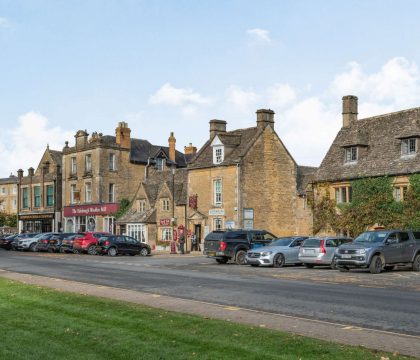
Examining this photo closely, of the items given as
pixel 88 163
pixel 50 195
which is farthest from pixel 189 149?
pixel 50 195

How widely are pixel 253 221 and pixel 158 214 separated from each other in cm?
1147

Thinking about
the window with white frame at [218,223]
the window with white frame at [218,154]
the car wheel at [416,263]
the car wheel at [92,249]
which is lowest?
the car wheel at [416,263]

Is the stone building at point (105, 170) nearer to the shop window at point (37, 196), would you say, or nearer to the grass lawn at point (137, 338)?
the shop window at point (37, 196)

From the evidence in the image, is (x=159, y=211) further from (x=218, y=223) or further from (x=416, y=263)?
(x=416, y=263)

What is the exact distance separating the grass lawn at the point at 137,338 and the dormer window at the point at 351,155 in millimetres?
33402

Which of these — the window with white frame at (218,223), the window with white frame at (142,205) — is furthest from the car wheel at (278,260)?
the window with white frame at (142,205)

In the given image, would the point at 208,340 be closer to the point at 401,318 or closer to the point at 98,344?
the point at 98,344

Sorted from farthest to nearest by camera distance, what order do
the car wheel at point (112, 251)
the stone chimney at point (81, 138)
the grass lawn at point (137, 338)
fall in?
the stone chimney at point (81, 138), the car wheel at point (112, 251), the grass lawn at point (137, 338)

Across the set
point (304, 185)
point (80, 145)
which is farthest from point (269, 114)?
point (80, 145)

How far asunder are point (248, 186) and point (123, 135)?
24874 mm

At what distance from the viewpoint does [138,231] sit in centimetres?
6328

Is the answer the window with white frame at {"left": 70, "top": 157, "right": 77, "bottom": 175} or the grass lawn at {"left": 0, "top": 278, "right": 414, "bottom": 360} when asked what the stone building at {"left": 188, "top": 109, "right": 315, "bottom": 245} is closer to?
the window with white frame at {"left": 70, "top": 157, "right": 77, "bottom": 175}

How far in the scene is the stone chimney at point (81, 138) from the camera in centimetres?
A: 7538

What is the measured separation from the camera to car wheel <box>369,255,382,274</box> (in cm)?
2795
